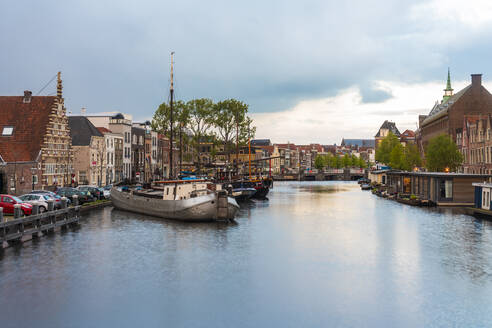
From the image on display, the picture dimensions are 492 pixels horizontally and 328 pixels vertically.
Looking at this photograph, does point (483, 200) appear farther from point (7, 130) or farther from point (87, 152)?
point (87, 152)

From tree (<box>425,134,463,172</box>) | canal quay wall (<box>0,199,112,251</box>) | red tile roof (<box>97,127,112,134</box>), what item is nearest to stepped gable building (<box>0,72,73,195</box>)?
canal quay wall (<box>0,199,112,251</box>)

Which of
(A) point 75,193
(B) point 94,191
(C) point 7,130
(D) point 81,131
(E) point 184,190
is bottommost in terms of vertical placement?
(B) point 94,191

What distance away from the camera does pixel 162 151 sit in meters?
140

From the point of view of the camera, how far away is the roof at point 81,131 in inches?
3632

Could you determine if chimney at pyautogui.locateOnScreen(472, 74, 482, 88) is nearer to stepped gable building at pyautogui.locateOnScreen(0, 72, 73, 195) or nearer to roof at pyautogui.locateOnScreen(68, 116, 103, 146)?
roof at pyautogui.locateOnScreen(68, 116, 103, 146)

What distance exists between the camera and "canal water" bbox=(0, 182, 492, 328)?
21.4 m

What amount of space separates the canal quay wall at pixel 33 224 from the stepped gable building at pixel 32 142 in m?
19.5

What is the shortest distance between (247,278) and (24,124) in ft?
174

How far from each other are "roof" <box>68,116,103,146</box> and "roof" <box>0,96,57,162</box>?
20366 millimetres

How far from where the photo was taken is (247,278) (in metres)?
27.7

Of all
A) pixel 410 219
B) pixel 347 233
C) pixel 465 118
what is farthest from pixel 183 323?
pixel 465 118

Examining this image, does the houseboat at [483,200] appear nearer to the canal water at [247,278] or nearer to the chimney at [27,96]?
the canal water at [247,278]

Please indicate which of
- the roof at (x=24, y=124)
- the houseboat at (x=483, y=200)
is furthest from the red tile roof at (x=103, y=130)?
the houseboat at (x=483, y=200)

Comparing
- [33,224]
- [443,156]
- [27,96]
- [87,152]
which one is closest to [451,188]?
[443,156]
